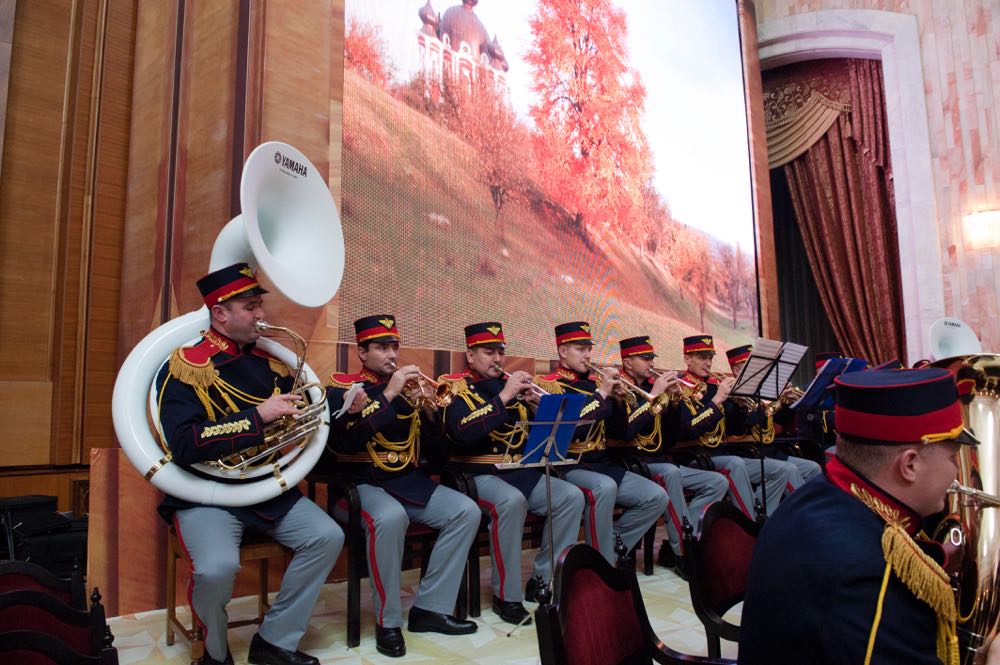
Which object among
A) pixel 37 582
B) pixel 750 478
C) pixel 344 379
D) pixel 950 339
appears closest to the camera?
pixel 37 582

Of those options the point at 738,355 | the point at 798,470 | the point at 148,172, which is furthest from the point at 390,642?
the point at 738,355

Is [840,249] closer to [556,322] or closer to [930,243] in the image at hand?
[930,243]

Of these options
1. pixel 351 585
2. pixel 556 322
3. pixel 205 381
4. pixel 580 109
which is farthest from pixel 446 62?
pixel 351 585

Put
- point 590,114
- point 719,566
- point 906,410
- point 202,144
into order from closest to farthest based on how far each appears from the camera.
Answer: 1. point 906,410
2. point 719,566
3. point 202,144
4. point 590,114

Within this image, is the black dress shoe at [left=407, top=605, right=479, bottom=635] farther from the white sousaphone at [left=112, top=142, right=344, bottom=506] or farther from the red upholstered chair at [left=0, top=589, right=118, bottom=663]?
the red upholstered chair at [left=0, top=589, right=118, bottom=663]

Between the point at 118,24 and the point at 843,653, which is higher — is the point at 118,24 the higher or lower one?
the higher one

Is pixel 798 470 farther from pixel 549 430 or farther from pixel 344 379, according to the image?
pixel 344 379

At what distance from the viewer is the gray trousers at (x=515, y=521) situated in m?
3.67

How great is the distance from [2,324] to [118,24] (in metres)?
2.28

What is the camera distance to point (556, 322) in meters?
5.76

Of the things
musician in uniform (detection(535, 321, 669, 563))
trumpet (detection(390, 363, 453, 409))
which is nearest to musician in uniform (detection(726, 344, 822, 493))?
musician in uniform (detection(535, 321, 669, 563))

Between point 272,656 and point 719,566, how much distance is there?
184cm

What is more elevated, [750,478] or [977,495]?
[977,495]

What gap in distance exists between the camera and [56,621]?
1.63 metres
